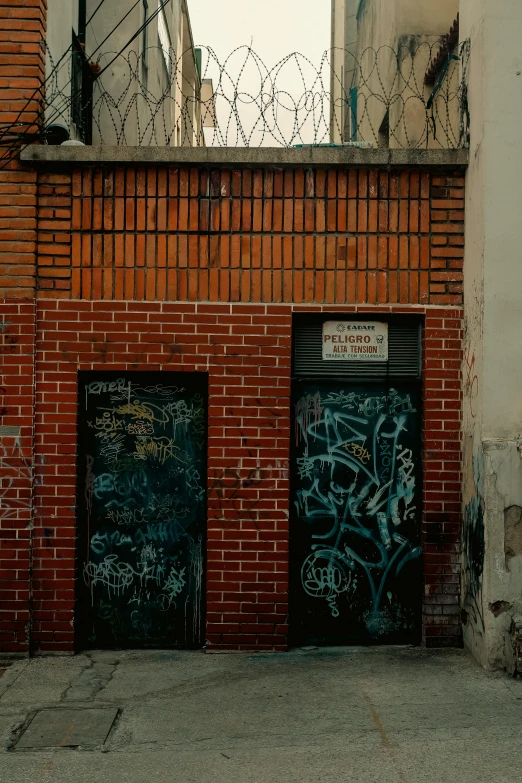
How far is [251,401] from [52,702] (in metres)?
2.68

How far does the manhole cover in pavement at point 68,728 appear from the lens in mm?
5227

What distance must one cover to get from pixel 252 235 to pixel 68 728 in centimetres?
394

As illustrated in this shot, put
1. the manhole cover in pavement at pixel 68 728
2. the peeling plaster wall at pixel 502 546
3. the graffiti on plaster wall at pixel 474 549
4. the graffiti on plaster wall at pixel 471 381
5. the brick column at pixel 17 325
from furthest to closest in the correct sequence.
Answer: the brick column at pixel 17 325 < the graffiti on plaster wall at pixel 471 381 < the graffiti on plaster wall at pixel 474 549 < the peeling plaster wall at pixel 502 546 < the manhole cover in pavement at pixel 68 728

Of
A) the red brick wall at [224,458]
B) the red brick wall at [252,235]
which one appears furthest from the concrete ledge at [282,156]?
the red brick wall at [224,458]

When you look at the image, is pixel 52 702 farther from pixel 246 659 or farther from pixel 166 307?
pixel 166 307

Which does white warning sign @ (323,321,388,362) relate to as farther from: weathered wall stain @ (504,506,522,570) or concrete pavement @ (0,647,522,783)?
concrete pavement @ (0,647,522,783)

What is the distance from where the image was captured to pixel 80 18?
1002cm

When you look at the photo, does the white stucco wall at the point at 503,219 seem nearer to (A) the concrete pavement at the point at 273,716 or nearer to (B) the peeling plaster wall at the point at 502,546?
(B) the peeling plaster wall at the point at 502,546

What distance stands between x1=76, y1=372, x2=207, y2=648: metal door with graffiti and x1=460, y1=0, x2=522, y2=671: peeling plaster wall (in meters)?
2.21

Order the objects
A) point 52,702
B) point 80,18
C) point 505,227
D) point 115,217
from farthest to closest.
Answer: point 80,18, point 115,217, point 505,227, point 52,702

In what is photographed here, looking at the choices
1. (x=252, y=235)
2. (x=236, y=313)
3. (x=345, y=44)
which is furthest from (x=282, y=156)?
(x=345, y=44)

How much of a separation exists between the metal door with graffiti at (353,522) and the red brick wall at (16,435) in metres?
2.14

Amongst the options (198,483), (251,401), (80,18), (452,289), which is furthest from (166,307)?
(80,18)

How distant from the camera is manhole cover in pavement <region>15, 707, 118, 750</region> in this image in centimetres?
523
